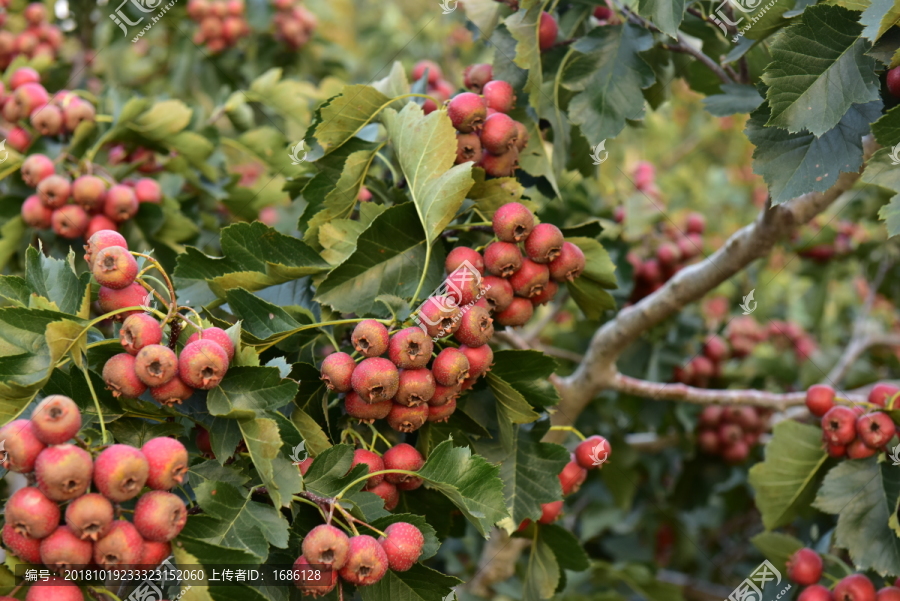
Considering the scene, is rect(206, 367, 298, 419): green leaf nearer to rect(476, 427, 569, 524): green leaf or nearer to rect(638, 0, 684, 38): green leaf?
rect(476, 427, 569, 524): green leaf

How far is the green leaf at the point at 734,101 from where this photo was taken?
220 centimetres

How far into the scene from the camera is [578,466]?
2131mm

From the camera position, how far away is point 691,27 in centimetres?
253

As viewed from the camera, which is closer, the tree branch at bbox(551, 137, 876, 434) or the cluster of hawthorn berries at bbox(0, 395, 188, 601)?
the cluster of hawthorn berries at bbox(0, 395, 188, 601)

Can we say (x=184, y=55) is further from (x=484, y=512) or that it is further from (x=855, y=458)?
(x=855, y=458)

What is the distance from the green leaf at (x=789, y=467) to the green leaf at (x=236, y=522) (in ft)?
5.19


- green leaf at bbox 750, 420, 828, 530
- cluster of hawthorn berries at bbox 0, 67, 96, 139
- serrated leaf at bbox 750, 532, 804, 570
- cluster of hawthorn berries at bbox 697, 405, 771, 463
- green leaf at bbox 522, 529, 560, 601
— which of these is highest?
cluster of hawthorn berries at bbox 0, 67, 96, 139

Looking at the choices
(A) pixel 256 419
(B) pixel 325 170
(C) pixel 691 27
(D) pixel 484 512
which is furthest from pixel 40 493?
(C) pixel 691 27

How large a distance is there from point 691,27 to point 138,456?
2200 millimetres

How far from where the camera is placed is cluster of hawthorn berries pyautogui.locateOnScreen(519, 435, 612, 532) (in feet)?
6.75

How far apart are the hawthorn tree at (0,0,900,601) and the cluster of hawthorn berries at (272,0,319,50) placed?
83cm

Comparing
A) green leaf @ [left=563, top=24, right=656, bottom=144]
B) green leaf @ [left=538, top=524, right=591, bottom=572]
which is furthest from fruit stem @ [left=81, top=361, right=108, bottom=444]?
green leaf @ [left=563, top=24, right=656, bottom=144]

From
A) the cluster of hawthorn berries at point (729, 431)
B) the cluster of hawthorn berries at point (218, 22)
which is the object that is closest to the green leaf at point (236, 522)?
the cluster of hawthorn berries at point (729, 431)

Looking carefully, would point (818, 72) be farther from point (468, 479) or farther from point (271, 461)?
point (271, 461)
